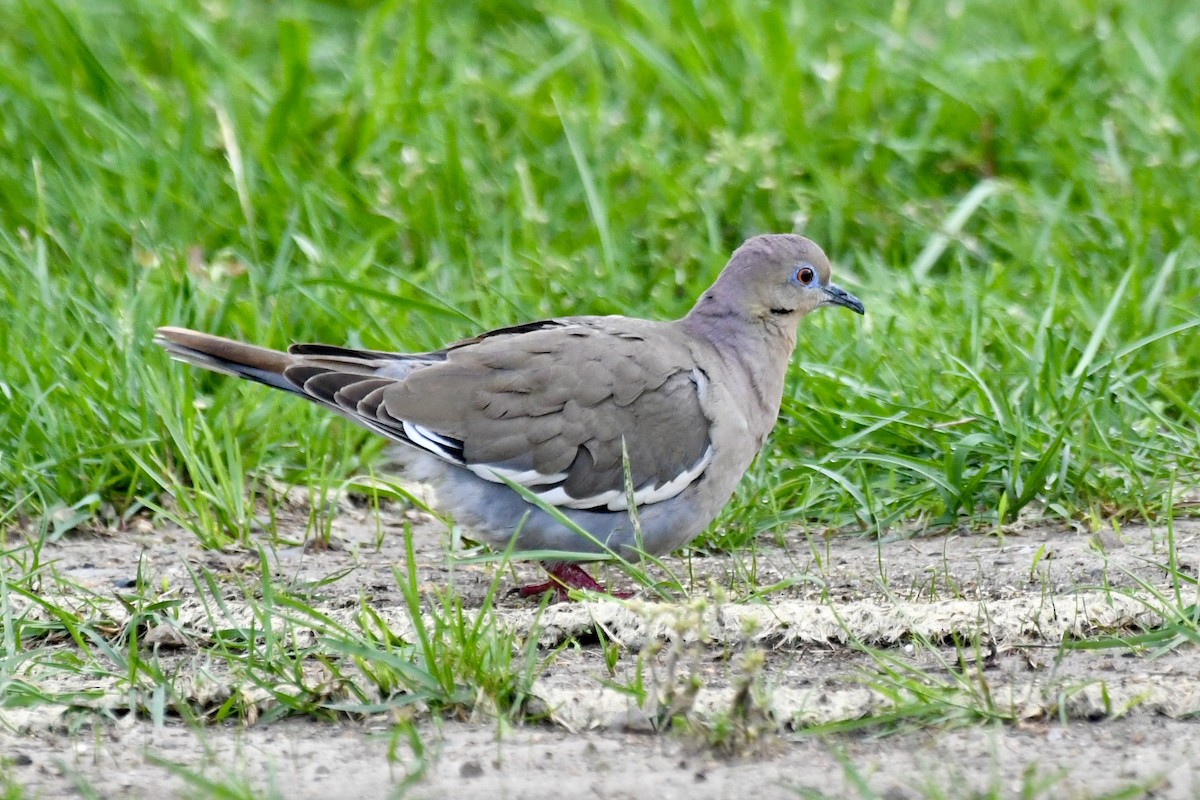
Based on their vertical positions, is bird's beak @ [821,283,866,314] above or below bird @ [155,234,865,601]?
above

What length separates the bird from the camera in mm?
4047

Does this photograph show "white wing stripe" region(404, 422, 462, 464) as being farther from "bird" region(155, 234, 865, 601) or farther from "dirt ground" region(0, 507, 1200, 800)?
"dirt ground" region(0, 507, 1200, 800)

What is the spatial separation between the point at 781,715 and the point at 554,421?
126 centimetres

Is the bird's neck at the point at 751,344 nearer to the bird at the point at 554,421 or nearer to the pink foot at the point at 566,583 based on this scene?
the bird at the point at 554,421

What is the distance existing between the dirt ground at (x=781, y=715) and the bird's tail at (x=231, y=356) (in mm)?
584

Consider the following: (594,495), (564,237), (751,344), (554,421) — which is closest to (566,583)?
(594,495)

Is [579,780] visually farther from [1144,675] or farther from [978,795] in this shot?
[1144,675]

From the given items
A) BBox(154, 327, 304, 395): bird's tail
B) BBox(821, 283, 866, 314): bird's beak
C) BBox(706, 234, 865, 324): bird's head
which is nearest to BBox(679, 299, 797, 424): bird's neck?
BBox(706, 234, 865, 324): bird's head

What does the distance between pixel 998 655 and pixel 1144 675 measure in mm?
302

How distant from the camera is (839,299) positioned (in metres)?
4.61

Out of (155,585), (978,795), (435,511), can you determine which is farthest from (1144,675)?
(155,585)

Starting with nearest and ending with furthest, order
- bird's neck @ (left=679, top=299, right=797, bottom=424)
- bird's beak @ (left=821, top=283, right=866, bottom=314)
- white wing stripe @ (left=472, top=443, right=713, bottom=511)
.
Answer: white wing stripe @ (left=472, top=443, right=713, bottom=511) → bird's neck @ (left=679, top=299, right=797, bottom=424) → bird's beak @ (left=821, top=283, right=866, bottom=314)

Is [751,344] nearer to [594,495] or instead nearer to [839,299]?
[839,299]

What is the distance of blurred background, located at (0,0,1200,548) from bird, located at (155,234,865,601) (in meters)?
0.39
